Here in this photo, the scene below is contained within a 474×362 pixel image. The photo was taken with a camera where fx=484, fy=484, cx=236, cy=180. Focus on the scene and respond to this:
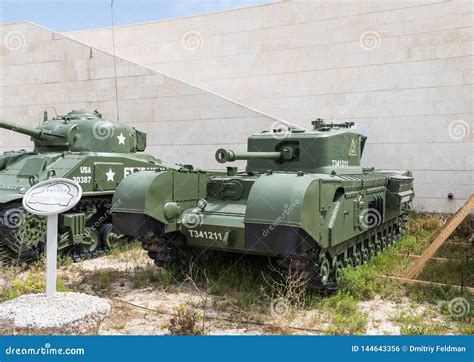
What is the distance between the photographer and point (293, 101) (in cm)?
1393

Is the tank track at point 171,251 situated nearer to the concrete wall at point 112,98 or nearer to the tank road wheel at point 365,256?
the tank road wheel at point 365,256

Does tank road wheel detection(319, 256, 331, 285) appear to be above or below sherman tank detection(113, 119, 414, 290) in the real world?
below

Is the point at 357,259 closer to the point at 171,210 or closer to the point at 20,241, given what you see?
the point at 171,210

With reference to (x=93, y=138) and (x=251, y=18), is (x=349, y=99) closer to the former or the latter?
(x=251, y=18)

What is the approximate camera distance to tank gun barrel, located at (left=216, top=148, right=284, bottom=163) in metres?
6.20

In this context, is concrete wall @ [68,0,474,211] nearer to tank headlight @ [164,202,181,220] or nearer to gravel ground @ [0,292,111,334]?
tank headlight @ [164,202,181,220]

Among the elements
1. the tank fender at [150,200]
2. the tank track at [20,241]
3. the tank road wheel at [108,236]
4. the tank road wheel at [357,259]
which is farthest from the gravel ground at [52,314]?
the tank road wheel at [108,236]

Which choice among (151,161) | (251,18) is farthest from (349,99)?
(151,161)

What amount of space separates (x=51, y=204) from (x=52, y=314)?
1234 millimetres

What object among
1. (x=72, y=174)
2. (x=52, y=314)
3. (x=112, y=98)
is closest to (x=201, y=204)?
(x=72, y=174)

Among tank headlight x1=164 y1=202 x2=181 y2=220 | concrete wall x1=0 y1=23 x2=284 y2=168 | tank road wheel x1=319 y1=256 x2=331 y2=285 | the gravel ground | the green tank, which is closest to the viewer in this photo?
the gravel ground

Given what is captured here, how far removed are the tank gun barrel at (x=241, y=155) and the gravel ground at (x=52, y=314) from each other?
2328mm

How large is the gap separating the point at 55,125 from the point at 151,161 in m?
2.13

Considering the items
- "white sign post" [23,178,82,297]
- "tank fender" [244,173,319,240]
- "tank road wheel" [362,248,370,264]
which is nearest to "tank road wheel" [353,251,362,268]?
"tank road wheel" [362,248,370,264]
